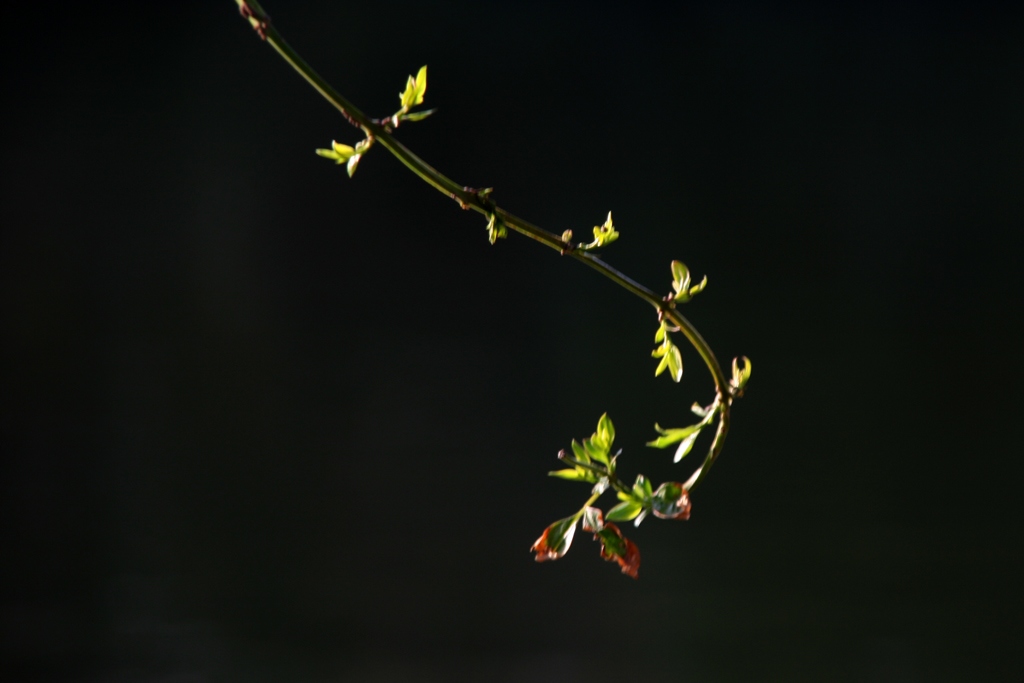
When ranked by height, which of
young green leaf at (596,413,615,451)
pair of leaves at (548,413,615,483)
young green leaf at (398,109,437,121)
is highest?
young green leaf at (398,109,437,121)

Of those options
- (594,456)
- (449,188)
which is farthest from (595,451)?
(449,188)

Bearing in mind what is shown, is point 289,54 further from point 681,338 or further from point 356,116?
point 681,338

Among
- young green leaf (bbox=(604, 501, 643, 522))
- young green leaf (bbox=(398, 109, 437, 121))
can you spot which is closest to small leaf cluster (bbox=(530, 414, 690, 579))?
young green leaf (bbox=(604, 501, 643, 522))

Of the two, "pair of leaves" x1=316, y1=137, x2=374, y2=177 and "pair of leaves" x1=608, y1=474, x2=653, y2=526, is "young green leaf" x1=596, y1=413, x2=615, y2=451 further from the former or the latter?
"pair of leaves" x1=316, y1=137, x2=374, y2=177

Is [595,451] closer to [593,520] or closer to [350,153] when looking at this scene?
[593,520]

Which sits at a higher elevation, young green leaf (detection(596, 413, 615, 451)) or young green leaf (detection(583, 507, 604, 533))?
young green leaf (detection(596, 413, 615, 451))

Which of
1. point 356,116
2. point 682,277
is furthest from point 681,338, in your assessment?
point 356,116
